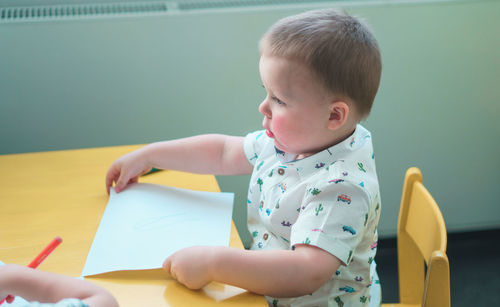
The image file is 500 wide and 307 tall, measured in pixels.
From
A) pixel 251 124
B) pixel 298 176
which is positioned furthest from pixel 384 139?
pixel 298 176

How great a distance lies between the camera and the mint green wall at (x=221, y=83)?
138 centimetres

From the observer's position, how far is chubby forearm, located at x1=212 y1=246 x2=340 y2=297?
0.63 metres

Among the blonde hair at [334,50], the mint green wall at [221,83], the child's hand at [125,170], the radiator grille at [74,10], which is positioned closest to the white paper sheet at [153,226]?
the child's hand at [125,170]

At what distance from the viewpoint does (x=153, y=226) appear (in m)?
0.79

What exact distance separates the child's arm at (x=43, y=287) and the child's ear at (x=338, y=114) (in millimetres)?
377

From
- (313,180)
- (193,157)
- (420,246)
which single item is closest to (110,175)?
(193,157)

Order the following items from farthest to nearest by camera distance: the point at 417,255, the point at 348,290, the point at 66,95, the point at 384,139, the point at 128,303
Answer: the point at 384,139
the point at 66,95
the point at 417,255
the point at 348,290
the point at 128,303

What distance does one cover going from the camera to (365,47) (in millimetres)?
702

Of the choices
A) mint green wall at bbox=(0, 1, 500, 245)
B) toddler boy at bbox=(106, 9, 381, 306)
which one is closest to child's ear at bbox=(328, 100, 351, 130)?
toddler boy at bbox=(106, 9, 381, 306)

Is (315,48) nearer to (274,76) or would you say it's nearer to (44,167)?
(274,76)

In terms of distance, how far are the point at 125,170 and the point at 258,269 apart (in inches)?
15.3

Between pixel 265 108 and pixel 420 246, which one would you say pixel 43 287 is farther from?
pixel 420 246

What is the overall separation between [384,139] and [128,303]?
1.21 m

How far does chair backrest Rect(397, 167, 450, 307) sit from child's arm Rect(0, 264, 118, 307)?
0.45 meters
